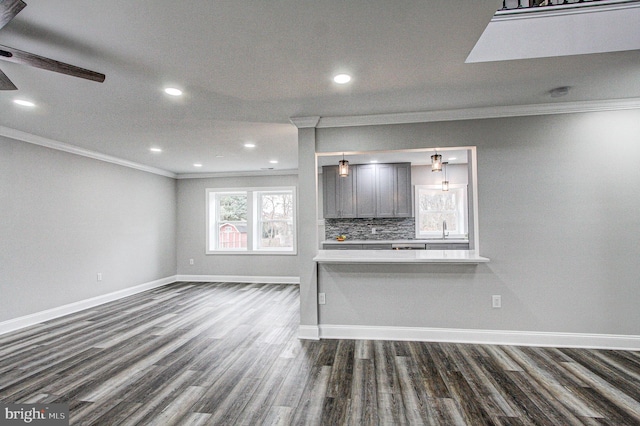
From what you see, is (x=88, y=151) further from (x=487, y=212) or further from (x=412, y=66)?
(x=487, y=212)

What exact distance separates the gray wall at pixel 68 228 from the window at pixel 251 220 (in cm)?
118

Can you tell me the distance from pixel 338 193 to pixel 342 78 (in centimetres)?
379

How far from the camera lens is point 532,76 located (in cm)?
262

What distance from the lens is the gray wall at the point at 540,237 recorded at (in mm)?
3188

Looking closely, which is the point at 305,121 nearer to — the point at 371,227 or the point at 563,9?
the point at 563,9

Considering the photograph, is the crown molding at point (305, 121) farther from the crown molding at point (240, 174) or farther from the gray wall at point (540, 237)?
the crown molding at point (240, 174)

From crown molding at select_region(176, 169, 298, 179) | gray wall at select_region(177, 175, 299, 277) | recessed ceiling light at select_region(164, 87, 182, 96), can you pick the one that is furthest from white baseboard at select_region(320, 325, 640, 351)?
crown molding at select_region(176, 169, 298, 179)

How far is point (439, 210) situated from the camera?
6.50 m

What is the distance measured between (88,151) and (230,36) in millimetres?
4190

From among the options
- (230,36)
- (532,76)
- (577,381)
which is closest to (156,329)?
(230,36)

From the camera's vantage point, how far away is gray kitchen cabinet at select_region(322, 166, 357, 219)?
6.28 m

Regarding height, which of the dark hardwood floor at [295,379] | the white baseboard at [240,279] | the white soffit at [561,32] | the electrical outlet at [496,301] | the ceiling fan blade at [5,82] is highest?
the white soffit at [561,32]

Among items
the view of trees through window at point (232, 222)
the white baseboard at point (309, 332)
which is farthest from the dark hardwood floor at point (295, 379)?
the view of trees through window at point (232, 222)

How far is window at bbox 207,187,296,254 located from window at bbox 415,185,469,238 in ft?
8.55
